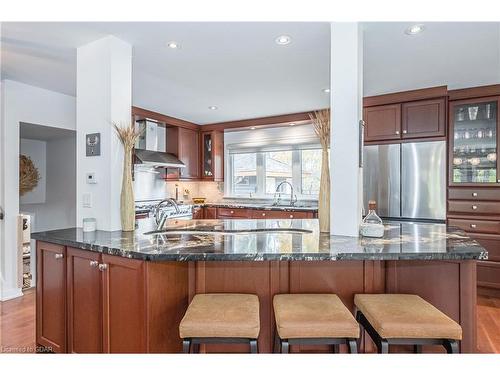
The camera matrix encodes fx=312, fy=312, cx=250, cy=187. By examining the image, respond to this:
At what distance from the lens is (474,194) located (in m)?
3.61

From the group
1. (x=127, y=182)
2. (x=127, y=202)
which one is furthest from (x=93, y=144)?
(x=127, y=202)

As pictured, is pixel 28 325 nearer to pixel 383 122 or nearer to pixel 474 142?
pixel 383 122

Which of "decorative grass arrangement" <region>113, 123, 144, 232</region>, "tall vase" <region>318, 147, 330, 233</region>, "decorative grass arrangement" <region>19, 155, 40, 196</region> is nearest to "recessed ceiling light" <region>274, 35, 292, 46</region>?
"tall vase" <region>318, 147, 330, 233</region>

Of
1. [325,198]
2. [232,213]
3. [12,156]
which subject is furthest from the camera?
[232,213]

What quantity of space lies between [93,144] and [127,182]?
43 cm

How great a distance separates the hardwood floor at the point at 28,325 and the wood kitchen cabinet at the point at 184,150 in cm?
269

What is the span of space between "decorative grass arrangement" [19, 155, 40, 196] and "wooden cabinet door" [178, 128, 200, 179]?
85.4 inches

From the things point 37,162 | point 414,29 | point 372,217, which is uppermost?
point 414,29

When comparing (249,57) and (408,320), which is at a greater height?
(249,57)

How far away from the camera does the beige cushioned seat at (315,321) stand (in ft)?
4.65

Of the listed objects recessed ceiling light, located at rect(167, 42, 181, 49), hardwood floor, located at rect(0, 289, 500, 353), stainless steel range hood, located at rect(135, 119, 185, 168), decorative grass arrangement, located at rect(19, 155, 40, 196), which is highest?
recessed ceiling light, located at rect(167, 42, 181, 49)

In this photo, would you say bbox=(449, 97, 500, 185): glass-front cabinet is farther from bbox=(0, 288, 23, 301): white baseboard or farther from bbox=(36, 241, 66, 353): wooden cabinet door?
bbox=(0, 288, 23, 301): white baseboard

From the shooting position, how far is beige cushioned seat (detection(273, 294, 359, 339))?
1417 millimetres
